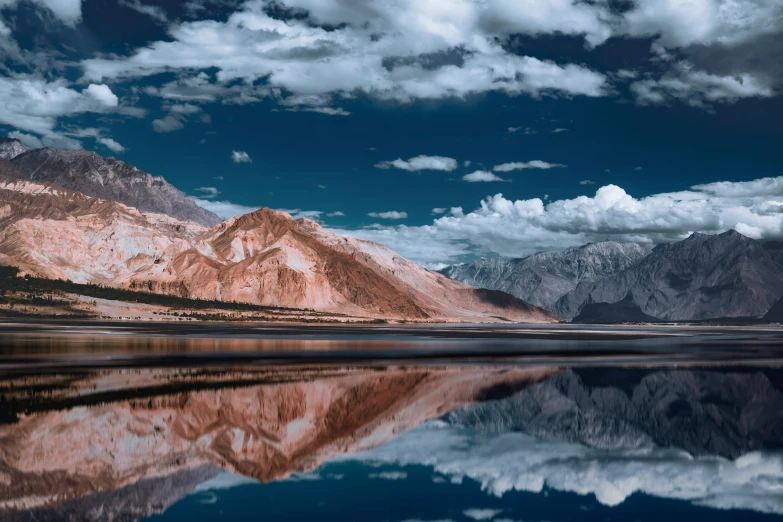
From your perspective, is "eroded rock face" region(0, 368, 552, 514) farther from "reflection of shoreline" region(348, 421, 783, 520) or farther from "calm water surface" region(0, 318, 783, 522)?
"reflection of shoreline" region(348, 421, 783, 520)

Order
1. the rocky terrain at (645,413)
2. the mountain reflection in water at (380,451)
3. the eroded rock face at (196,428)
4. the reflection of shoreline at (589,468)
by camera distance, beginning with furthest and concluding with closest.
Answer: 1. the rocky terrain at (645,413)
2. the eroded rock face at (196,428)
3. the reflection of shoreline at (589,468)
4. the mountain reflection in water at (380,451)

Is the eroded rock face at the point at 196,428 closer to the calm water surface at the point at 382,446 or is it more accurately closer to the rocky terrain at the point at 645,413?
the calm water surface at the point at 382,446

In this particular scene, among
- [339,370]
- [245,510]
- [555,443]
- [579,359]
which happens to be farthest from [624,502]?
[579,359]

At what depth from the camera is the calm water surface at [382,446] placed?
823 inches

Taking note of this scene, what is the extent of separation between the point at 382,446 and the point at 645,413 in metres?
16.8

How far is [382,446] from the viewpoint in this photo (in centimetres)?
2872

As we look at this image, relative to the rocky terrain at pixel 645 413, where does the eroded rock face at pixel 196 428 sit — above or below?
above

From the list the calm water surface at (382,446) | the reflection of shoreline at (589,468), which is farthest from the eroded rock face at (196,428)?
the reflection of shoreline at (589,468)

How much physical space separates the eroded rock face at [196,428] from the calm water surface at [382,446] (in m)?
0.11

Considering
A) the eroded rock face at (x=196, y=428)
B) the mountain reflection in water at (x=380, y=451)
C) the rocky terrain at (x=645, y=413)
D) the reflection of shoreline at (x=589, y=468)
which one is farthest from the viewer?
the rocky terrain at (x=645, y=413)

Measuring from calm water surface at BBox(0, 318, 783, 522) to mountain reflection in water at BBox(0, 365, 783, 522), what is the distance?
0.33ft

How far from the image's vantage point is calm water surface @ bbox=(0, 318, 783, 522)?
2091 centimetres

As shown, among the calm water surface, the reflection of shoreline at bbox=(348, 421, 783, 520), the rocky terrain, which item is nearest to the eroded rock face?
the calm water surface

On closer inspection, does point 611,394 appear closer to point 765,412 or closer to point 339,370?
point 765,412
